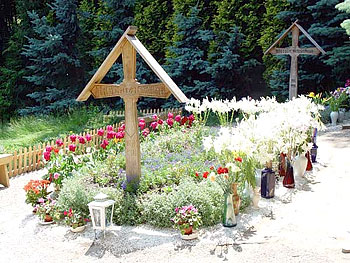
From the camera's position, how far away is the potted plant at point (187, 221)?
14.6ft

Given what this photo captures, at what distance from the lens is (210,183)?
534 centimetres

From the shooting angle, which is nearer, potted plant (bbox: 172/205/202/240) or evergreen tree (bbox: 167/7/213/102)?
potted plant (bbox: 172/205/202/240)

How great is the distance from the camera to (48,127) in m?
11.6

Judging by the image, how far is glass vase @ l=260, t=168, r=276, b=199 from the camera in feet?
18.1

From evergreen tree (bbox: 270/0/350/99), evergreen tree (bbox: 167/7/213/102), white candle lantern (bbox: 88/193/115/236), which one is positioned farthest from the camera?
evergreen tree (bbox: 167/7/213/102)

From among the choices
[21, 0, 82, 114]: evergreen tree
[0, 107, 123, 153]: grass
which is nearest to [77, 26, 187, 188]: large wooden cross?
[0, 107, 123, 153]: grass

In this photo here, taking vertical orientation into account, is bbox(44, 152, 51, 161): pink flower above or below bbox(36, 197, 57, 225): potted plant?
above

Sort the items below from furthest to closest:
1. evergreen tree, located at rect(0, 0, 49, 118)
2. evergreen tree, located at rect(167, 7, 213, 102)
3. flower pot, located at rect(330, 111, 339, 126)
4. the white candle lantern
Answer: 1. evergreen tree, located at rect(0, 0, 49, 118)
2. evergreen tree, located at rect(167, 7, 213, 102)
3. flower pot, located at rect(330, 111, 339, 126)
4. the white candle lantern

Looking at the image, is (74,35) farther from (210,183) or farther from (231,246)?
(231,246)

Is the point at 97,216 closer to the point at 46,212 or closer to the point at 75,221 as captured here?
the point at 75,221

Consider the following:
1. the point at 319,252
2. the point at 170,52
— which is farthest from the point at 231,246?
the point at 170,52

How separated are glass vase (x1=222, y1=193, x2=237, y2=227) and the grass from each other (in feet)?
20.6

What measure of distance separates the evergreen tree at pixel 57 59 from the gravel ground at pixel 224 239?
8.79m

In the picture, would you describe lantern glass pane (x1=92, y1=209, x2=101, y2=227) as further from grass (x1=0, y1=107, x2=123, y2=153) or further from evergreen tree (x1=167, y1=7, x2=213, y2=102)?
evergreen tree (x1=167, y1=7, x2=213, y2=102)
